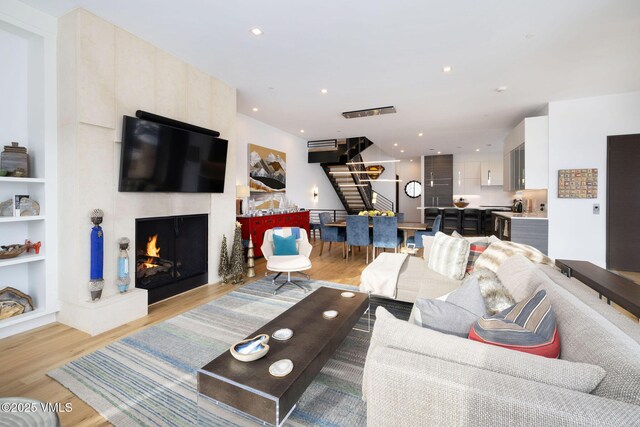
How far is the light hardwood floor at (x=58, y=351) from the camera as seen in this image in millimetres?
1840

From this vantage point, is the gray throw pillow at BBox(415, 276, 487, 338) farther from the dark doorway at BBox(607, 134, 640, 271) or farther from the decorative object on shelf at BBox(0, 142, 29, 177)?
the dark doorway at BBox(607, 134, 640, 271)

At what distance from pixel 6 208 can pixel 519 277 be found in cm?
435

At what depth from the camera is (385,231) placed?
538 centimetres

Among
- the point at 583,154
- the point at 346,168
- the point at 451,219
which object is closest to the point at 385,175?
the point at 451,219

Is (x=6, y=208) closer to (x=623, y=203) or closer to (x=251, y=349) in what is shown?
(x=251, y=349)

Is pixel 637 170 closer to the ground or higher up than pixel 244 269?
higher up

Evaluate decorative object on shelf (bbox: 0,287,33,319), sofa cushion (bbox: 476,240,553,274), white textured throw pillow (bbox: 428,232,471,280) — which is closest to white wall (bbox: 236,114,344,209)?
decorative object on shelf (bbox: 0,287,33,319)

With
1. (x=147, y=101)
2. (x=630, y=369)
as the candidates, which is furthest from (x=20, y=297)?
(x=630, y=369)

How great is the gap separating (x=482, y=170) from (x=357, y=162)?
504 cm

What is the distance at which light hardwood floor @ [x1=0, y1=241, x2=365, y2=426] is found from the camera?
1840 mm

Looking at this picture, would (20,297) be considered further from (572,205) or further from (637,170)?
(637,170)

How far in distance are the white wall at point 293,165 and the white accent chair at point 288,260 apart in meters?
2.34

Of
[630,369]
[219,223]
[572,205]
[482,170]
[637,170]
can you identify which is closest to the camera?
[630,369]

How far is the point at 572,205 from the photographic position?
5.11m
